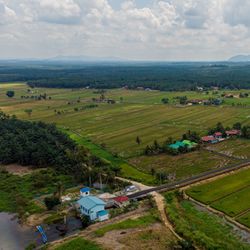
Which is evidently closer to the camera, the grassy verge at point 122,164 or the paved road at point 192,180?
the paved road at point 192,180

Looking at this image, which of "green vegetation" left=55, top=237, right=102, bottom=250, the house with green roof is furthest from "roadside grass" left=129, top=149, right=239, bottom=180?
"green vegetation" left=55, top=237, right=102, bottom=250

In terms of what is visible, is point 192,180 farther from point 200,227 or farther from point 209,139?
point 209,139

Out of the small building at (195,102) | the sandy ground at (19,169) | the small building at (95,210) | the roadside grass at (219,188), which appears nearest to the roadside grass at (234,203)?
the roadside grass at (219,188)

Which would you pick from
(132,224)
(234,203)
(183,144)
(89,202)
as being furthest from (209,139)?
(132,224)

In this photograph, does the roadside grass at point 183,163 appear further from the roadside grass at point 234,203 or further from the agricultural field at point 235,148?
the roadside grass at point 234,203

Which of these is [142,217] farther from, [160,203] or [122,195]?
[122,195]

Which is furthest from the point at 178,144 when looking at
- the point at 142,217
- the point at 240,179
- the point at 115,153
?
the point at 142,217
